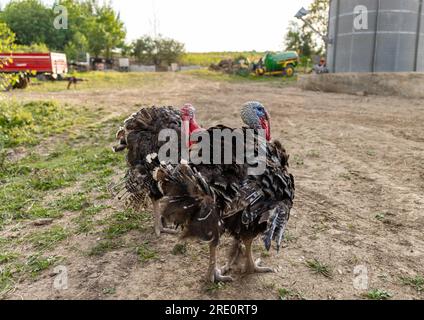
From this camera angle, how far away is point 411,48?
809 inches

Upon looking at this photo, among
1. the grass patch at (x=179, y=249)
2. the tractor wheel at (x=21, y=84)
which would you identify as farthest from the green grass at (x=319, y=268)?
the tractor wheel at (x=21, y=84)

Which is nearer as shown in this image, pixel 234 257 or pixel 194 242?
pixel 234 257

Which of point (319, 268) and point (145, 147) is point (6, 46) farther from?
point (319, 268)

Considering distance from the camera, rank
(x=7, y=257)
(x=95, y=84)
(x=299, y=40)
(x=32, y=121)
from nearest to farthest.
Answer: (x=7, y=257), (x=32, y=121), (x=95, y=84), (x=299, y=40)

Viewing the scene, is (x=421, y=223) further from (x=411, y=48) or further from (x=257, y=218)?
(x=411, y=48)

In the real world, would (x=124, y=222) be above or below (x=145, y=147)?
below

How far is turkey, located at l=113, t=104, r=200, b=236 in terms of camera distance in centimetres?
480

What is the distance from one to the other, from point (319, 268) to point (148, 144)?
251 centimetres

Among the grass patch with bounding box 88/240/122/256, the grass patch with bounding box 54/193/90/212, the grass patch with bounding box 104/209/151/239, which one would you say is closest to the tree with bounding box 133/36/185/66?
the grass patch with bounding box 54/193/90/212

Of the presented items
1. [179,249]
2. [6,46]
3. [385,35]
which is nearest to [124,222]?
[179,249]

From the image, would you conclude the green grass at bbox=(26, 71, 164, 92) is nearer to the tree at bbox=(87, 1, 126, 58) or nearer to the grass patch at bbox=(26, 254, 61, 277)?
the grass patch at bbox=(26, 254, 61, 277)

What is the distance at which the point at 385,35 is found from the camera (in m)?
20.3

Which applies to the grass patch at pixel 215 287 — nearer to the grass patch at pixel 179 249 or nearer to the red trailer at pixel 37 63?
the grass patch at pixel 179 249

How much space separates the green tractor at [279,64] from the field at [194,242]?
→ 23.6 meters
